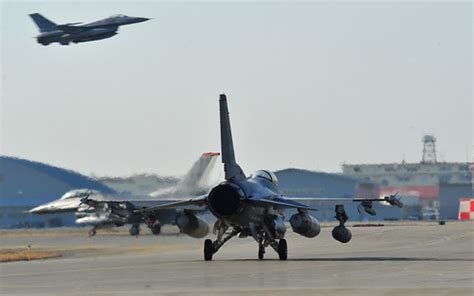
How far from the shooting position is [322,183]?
365 feet

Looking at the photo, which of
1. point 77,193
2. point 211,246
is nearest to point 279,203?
point 211,246

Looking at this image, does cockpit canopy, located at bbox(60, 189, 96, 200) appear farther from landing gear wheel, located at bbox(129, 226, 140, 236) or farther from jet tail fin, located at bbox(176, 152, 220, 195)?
jet tail fin, located at bbox(176, 152, 220, 195)

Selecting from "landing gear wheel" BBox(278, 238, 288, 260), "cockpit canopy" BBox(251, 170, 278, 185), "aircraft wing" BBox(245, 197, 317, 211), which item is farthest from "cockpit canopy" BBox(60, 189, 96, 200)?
"landing gear wheel" BBox(278, 238, 288, 260)

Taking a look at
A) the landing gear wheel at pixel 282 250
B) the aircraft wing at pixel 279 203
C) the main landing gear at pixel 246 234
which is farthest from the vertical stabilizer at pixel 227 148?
the landing gear wheel at pixel 282 250

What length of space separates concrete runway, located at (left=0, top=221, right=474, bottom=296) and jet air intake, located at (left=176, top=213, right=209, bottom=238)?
1189 mm

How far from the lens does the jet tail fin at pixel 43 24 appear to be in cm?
6731

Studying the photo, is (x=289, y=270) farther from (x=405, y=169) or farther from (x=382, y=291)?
(x=405, y=169)

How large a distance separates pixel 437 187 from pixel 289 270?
331ft

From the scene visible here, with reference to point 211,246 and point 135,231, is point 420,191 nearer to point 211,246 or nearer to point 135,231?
point 135,231

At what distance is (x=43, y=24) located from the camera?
68.4m

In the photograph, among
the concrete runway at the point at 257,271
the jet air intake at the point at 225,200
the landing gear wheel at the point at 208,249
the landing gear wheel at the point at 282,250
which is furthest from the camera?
the landing gear wheel at the point at 208,249

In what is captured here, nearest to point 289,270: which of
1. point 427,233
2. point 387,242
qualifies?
point 387,242

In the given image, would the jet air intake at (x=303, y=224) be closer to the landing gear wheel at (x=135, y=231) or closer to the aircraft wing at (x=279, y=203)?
the aircraft wing at (x=279, y=203)

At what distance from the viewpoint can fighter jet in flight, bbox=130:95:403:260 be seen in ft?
123
